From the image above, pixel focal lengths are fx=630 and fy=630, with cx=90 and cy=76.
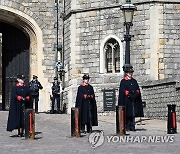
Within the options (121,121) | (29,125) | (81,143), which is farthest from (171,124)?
(29,125)

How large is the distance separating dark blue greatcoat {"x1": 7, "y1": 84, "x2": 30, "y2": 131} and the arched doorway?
14.0 m

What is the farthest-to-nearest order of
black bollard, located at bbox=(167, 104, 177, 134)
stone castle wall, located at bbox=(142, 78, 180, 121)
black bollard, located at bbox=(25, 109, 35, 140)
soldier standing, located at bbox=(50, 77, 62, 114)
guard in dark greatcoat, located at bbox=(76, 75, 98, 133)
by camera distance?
soldier standing, located at bbox=(50, 77, 62, 114), stone castle wall, located at bbox=(142, 78, 180, 121), guard in dark greatcoat, located at bbox=(76, 75, 98, 133), black bollard, located at bbox=(167, 104, 177, 134), black bollard, located at bbox=(25, 109, 35, 140)

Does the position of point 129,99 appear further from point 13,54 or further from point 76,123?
point 13,54

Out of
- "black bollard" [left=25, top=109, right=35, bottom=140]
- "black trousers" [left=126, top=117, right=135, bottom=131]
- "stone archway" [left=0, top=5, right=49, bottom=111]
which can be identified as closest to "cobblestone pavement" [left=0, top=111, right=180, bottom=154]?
"black bollard" [left=25, top=109, right=35, bottom=140]

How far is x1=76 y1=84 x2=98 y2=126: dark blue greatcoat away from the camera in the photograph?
15.2 metres

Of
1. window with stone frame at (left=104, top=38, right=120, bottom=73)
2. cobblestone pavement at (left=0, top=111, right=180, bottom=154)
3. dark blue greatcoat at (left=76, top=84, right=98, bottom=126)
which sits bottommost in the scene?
cobblestone pavement at (left=0, top=111, right=180, bottom=154)

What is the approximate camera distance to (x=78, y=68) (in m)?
24.4

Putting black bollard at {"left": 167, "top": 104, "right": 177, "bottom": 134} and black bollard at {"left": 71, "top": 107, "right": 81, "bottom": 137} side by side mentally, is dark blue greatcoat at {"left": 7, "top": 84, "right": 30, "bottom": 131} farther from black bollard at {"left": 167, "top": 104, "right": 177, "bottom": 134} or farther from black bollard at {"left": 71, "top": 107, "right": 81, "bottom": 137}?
→ black bollard at {"left": 167, "top": 104, "right": 177, "bottom": 134}

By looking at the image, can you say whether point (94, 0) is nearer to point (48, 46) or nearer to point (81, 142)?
point (48, 46)

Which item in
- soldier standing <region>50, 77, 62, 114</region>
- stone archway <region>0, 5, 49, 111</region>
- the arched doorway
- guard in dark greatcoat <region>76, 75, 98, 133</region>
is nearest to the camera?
guard in dark greatcoat <region>76, 75, 98, 133</region>

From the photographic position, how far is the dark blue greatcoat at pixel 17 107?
47.3 feet

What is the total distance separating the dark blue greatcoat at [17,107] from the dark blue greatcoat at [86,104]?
1.32m

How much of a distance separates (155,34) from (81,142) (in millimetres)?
10346

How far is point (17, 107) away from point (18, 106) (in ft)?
Answer: 0.13
